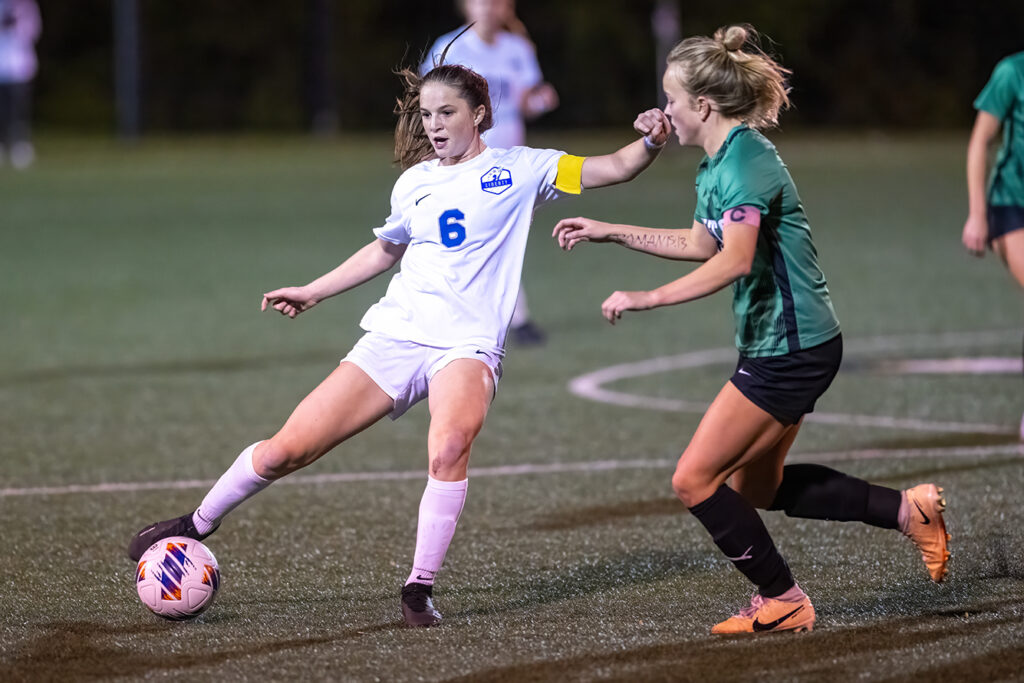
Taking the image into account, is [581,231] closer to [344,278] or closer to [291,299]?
[344,278]

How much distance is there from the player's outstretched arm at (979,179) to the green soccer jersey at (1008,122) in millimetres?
48

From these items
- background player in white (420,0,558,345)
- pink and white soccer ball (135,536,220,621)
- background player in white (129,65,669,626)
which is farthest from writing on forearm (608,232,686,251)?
background player in white (420,0,558,345)

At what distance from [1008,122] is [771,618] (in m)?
3.07

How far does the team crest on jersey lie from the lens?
4551mm

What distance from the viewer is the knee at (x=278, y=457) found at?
4.43 metres

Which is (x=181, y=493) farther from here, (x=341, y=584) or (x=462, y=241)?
(x=462, y=241)

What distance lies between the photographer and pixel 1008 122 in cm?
633

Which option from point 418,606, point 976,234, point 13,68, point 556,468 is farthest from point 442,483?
point 13,68

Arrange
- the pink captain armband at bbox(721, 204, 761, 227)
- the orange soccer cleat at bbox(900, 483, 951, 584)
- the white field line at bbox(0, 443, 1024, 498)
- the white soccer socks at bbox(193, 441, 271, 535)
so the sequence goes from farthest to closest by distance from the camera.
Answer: the white field line at bbox(0, 443, 1024, 498) → the white soccer socks at bbox(193, 441, 271, 535) → the orange soccer cleat at bbox(900, 483, 951, 584) → the pink captain armband at bbox(721, 204, 761, 227)

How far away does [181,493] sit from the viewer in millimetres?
6195

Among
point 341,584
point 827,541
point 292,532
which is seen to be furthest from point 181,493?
point 827,541

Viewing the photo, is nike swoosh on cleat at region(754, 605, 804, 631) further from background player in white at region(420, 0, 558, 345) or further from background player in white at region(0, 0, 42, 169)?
background player in white at region(0, 0, 42, 169)

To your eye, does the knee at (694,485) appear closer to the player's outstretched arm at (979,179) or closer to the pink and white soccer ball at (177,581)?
the pink and white soccer ball at (177,581)

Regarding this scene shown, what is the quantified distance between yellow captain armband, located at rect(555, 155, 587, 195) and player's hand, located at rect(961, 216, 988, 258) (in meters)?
2.28
